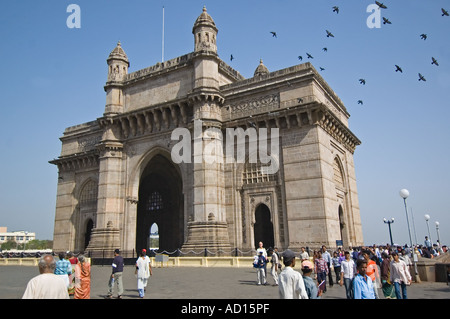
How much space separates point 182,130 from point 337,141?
11.5 metres

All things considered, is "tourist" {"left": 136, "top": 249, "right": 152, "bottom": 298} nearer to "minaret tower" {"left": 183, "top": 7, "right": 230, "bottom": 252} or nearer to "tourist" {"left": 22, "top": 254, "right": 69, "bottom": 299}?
"tourist" {"left": 22, "top": 254, "right": 69, "bottom": 299}

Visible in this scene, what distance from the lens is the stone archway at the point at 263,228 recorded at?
86.6 feet

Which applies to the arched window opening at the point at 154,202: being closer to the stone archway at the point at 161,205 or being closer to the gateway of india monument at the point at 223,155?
the stone archway at the point at 161,205

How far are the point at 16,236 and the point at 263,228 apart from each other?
173 m

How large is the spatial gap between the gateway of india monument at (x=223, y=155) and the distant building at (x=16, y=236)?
153 meters

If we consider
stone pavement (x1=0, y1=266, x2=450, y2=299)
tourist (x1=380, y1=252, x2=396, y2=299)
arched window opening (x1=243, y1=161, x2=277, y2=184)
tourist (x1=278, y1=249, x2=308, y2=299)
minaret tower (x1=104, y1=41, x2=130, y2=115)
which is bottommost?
stone pavement (x1=0, y1=266, x2=450, y2=299)

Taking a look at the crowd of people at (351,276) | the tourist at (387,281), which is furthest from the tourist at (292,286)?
the tourist at (387,281)

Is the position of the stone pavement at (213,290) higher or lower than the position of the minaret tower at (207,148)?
lower

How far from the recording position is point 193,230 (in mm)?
23344

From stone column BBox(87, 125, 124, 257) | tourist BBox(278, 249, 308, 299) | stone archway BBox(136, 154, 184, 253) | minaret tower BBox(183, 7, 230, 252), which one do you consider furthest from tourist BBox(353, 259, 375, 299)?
stone archway BBox(136, 154, 184, 253)

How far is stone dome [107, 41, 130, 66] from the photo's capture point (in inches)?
1227

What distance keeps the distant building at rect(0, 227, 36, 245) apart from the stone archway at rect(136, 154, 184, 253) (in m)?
146

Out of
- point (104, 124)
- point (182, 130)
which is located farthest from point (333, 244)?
point (104, 124)

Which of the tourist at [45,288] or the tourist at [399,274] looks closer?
the tourist at [45,288]
